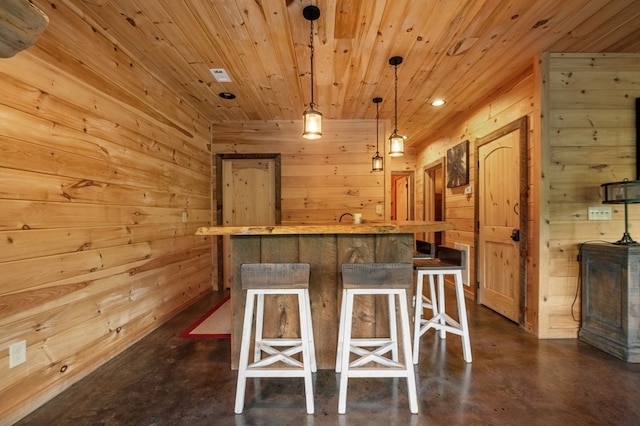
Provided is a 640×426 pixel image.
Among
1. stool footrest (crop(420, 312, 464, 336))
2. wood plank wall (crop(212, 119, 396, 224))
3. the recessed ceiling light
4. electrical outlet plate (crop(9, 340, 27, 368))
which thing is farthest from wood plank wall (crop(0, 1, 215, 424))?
stool footrest (crop(420, 312, 464, 336))

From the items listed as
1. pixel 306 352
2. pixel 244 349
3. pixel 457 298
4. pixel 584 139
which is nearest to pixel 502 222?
pixel 584 139

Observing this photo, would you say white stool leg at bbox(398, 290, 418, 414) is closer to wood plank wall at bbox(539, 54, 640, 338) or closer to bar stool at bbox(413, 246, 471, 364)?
bar stool at bbox(413, 246, 471, 364)

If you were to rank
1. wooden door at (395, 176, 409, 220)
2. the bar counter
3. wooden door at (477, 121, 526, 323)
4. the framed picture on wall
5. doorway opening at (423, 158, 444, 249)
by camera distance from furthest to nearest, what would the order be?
1. wooden door at (395, 176, 409, 220)
2. doorway opening at (423, 158, 444, 249)
3. the framed picture on wall
4. wooden door at (477, 121, 526, 323)
5. the bar counter

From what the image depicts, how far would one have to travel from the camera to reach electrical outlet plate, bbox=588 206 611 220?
257cm

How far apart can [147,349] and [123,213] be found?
1166 millimetres

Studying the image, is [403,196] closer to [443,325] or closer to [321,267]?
[443,325]

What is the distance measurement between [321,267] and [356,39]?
1801mm

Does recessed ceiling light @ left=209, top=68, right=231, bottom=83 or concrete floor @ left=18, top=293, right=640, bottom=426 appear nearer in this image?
concrete floor @ left=18, top=293, right=640, bottom=426

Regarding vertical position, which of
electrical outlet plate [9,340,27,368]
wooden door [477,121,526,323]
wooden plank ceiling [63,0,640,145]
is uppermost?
wooden plank ceiling [63,0,640,145]

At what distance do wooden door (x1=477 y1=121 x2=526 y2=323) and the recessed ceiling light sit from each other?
2968 mm

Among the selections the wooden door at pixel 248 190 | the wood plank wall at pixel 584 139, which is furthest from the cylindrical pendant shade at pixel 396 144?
the wooden door at pixel 248 190

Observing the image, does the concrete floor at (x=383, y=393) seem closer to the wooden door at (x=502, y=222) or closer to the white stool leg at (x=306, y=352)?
the white stool leg at (x=306, y=352)

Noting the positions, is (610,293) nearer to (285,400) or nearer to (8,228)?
(285,400)

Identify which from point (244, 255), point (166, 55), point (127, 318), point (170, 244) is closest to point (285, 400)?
point (244, 255)
